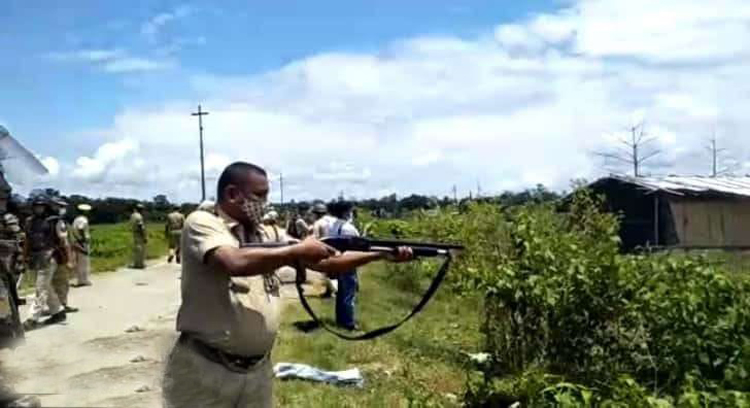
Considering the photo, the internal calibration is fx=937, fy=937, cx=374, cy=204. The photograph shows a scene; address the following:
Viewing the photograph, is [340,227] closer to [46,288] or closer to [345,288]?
[345,288]

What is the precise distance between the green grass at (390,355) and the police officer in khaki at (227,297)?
3.71 metres

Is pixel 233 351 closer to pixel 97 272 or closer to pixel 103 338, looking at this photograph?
Answer: pixel 103 338

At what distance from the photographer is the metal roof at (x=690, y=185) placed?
2909cm

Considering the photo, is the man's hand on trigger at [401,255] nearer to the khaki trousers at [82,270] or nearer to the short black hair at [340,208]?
the short black hair at [340,208]

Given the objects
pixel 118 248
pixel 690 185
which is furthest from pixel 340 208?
pixel 690 185

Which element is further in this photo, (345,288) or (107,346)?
(345,288)

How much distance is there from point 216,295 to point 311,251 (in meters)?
0.41

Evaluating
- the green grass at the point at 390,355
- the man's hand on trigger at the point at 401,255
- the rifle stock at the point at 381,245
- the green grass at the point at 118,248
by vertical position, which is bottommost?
the green grass at the point at 390,355

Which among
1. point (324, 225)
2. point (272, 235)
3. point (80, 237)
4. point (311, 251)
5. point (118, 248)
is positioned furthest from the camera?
point (118, 248)

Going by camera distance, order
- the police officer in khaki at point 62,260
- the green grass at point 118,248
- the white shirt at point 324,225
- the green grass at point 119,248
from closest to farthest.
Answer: the white shirt at point 324,225
the police officer in khaki at point 62,260
the green grass at point 118,248
the green grass at point 119,248

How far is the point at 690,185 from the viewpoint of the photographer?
100 feet

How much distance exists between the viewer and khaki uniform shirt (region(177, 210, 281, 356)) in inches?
136

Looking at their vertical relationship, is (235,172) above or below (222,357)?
above

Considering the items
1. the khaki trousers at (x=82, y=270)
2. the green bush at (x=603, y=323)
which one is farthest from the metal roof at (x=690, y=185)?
the green bush at (x=603, y=323)
